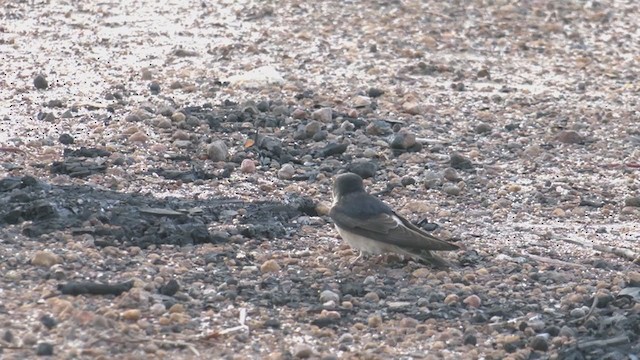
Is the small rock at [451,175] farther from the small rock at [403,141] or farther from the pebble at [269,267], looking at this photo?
the pebble at [269,267]

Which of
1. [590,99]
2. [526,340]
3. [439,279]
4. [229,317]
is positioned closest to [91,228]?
[229,317]

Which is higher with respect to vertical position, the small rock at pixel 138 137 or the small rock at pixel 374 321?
the small rock at pixel 374 321

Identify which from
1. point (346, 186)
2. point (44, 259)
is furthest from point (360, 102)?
point (44, 259)

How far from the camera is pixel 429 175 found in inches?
379

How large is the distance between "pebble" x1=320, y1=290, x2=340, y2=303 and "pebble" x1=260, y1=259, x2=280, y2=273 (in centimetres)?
44

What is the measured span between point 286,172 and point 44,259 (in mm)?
2687

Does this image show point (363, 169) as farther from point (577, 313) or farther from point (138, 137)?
point (577, 313)

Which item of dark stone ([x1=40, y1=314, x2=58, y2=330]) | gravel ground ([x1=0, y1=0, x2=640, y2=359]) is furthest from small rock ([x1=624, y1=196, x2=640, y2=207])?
dark stone ([x1=40, y1=314, x2=58, y2=330])

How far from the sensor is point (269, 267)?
7.52 meters

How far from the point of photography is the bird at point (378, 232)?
7615mm

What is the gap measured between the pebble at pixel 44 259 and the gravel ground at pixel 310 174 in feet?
0.03

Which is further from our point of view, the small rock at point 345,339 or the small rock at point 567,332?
the small rock at point 567,332

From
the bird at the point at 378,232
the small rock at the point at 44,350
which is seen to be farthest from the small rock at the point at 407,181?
the small rock at the point at 44,350

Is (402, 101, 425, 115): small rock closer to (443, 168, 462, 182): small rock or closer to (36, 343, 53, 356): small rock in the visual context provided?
(443, 168, 462, 182): small rock
